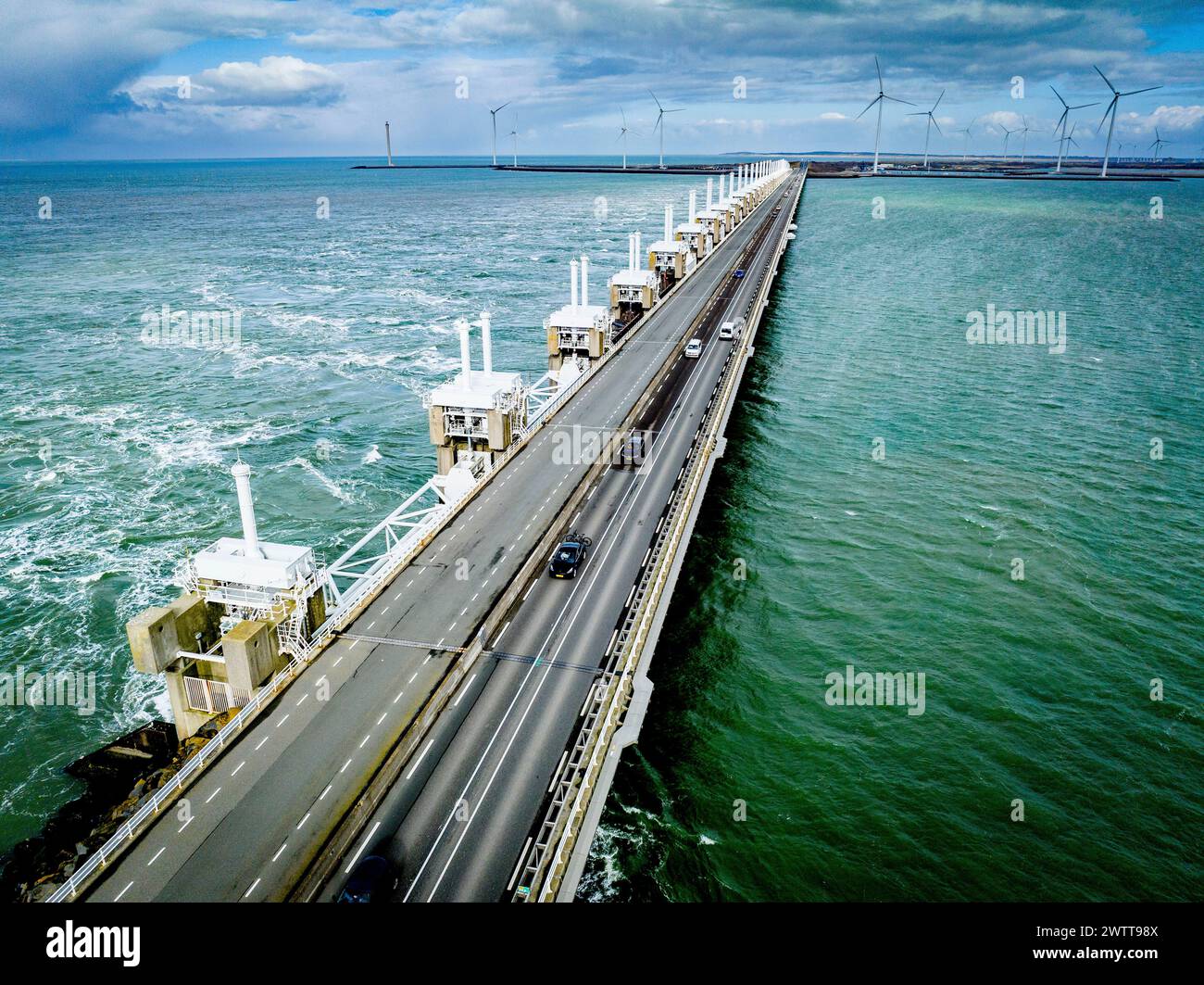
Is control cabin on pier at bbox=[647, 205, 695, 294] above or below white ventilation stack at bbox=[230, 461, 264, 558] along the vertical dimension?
above

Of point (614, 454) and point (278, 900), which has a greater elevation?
point (614, 454)

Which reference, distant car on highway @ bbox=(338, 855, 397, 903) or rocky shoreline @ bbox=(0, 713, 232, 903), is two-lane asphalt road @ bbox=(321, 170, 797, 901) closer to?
distant car on highway @ bbox=(338, 855, 397, 903)

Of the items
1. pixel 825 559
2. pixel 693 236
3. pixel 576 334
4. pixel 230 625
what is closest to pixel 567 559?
pixel 230 625

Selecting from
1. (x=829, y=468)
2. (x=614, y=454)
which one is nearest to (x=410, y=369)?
(x=614, y=454)

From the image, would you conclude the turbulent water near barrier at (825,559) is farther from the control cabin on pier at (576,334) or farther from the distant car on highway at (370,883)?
the control cabin on pier at (576,334)

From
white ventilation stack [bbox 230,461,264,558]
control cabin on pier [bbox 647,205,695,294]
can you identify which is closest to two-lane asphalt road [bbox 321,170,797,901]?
white ventilation stack [bbox 230,461,264,558]
